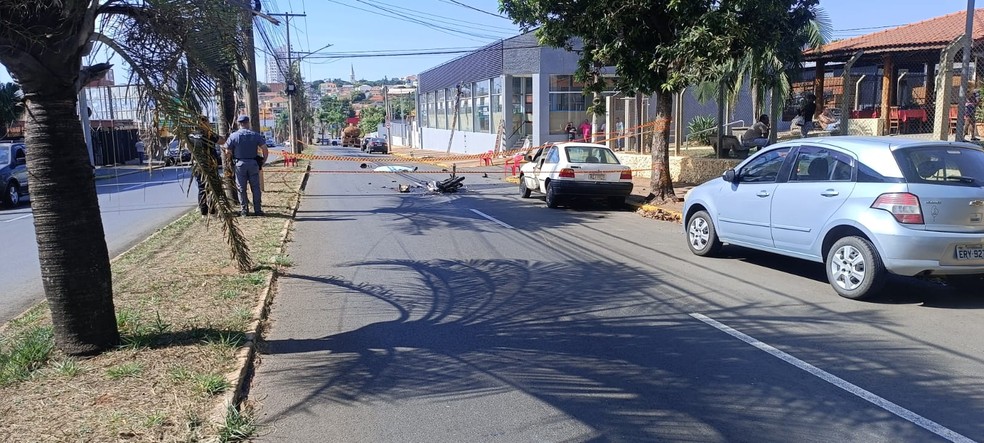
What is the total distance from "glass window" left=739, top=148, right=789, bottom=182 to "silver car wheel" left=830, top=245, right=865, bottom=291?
1.38m

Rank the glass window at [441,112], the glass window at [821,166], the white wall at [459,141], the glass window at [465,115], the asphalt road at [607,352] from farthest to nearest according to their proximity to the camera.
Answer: the glass window at [441,112]
the glass window at [465,115]
the white wall at [459,141]
the glass window at [821,166]
the asphalt road at [607,352]

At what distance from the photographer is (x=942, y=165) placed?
7.11 m

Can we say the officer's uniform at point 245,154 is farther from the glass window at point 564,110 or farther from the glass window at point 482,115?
the glass window at point 482,115

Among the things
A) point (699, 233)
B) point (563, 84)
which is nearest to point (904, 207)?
point (699, 233)

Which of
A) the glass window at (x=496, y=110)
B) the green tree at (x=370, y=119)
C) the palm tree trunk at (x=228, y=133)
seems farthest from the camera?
the green tree at (x=370, y=119)

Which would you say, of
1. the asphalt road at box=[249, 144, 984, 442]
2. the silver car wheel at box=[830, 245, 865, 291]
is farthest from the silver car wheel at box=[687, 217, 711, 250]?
the silver car wheel at box=[830, 245, 865, 291]

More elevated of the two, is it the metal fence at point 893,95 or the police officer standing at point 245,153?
the metal fence at point 893,95

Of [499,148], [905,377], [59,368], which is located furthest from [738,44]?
[499,148]

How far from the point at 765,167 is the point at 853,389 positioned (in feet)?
14.0

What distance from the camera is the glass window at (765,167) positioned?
8508 mm

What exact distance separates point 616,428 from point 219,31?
4546mm

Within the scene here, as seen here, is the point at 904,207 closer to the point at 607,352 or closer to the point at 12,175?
the point at 607,352

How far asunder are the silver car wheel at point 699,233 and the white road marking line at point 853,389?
3.26 m

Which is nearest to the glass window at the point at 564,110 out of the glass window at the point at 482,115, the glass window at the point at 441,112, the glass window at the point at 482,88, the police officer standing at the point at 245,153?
the glass window at the point at 482,115
